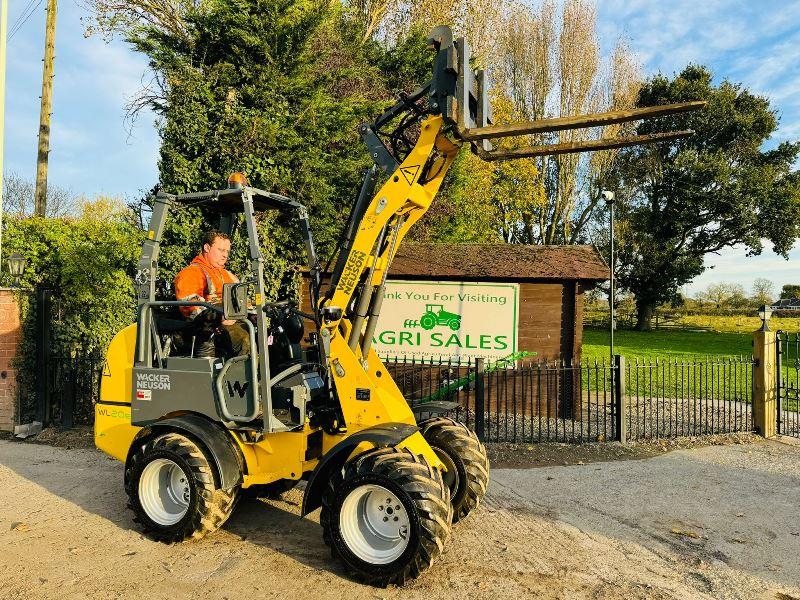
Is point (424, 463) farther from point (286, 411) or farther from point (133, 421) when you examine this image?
point (133, 421)

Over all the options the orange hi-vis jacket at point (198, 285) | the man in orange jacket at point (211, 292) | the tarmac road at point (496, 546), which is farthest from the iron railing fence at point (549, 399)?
the orange hi-vis jacket at point (198, 285)

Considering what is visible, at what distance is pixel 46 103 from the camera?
18.2 meters

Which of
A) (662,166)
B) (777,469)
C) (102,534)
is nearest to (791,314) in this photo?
(662,166)

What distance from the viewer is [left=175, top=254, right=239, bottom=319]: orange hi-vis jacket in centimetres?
480

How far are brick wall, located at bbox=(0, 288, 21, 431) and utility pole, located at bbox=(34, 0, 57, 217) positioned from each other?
1063 cm

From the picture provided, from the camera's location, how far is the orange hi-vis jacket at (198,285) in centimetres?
480

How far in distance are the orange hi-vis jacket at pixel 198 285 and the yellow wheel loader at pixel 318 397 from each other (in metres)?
0.11

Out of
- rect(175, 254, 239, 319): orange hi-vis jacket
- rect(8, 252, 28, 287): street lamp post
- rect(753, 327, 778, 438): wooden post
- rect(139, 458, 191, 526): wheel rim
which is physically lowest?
rect(139, 458, 191, 526): wheel rim

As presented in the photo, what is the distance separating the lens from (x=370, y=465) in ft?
13.0

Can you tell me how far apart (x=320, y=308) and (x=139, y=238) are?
6530 millimetres

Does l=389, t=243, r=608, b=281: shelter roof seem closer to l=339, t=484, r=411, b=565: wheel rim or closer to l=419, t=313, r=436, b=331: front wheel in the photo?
l=419, t=313, r=436, b=331: front wheel

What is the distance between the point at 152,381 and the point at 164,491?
0.91 meters

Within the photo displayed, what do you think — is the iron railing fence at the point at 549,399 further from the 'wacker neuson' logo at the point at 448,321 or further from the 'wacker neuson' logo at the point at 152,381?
the 'wacker neuson' logo at the point at 152,381

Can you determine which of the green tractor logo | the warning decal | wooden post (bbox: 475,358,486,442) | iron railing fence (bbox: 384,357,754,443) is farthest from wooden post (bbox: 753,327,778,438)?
the warning decal
